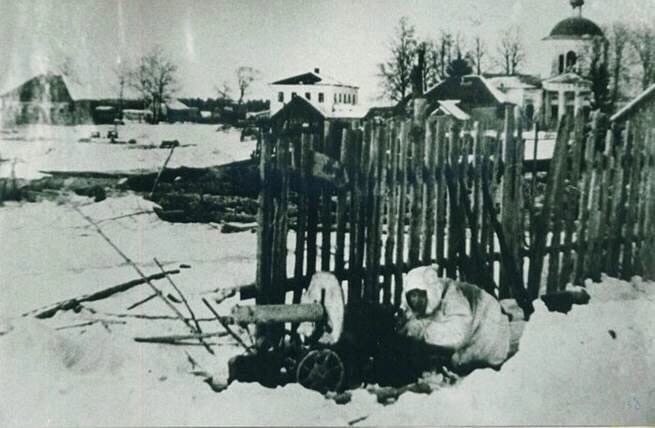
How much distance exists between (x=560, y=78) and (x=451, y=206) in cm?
91

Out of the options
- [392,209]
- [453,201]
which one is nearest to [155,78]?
[392,209]

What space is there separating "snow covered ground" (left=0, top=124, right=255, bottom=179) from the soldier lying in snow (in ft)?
3.61

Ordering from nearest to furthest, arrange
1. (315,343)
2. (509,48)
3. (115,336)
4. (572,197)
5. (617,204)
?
(115,336) < (315,343) < (509,48) < (572,197) < (617,204)

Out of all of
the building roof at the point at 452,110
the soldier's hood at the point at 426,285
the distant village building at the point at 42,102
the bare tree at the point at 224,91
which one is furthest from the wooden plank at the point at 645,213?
the distant village building at the point at 42,102

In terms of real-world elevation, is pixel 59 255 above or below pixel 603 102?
below

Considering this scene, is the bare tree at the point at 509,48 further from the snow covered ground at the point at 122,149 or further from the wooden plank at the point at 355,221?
the snow covered ground at the point at 122,149

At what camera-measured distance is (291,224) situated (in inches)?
125

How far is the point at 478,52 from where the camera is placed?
11.2 ft

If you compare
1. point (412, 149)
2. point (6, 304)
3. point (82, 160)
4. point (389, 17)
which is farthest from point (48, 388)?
point (389, 17)

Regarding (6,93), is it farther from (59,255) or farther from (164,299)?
(164,299)

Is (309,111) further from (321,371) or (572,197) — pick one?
(572,197)

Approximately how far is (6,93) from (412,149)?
1.96 metres

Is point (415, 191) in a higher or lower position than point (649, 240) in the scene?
A: higher

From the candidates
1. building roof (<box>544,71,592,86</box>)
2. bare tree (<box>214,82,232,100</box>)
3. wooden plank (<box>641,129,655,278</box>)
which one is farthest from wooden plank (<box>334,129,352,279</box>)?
wooden plank (<box>641,129,655,278</box>)
